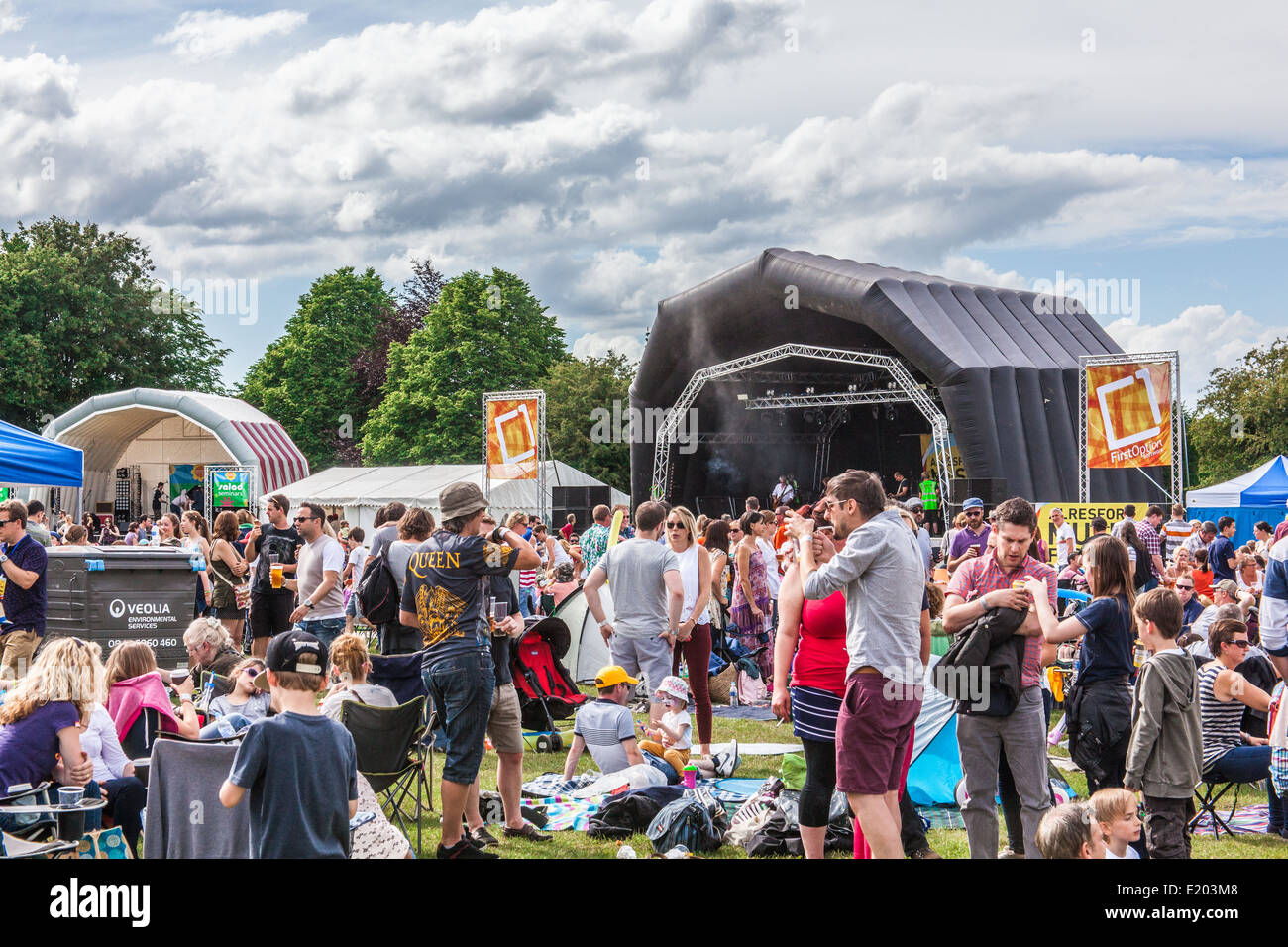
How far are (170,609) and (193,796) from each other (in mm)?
6725

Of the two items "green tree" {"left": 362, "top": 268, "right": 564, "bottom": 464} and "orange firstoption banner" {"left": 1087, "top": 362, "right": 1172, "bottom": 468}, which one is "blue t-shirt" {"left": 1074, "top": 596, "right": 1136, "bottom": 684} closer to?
"orange firstoption banner" {"left": 1087, "top": 362, "right": 1172, "bottom": 468}

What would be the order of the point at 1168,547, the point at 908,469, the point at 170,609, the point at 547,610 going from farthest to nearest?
the point at 908,469
the point at 1168,547
the point at 547,610
the point at 170,609

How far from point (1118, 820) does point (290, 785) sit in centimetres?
285

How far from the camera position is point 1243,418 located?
37.6 m

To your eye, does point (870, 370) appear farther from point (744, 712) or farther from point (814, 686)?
point (814, 686)

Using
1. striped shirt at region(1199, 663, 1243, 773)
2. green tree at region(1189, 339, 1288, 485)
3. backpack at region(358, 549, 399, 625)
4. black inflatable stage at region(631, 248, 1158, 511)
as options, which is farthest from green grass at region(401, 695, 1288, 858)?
green tree at region(1189, 339, 1288, 485)

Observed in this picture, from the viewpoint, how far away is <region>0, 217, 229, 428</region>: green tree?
3894 cm

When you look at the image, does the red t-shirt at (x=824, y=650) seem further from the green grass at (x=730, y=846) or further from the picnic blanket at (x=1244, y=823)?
the picnic blanket at (x=1244, y=823)

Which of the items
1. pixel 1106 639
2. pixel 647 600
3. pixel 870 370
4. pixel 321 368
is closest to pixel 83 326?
pixel 321 368

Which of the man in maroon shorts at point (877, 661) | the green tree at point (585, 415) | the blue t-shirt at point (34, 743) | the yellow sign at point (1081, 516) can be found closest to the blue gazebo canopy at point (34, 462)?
the blue t-shirt at point (34, 743)

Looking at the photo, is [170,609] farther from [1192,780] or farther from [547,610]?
[1192,780]
